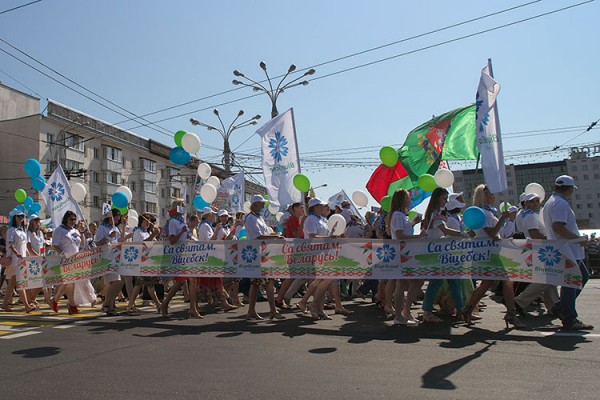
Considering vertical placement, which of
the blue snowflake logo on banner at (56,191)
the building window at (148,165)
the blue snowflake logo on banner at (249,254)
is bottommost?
the blue snowflake logo on banner at (249,254)

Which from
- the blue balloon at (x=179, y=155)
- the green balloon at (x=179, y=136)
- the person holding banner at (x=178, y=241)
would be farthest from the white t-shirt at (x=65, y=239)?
the green balloon at (x=179, y=136)

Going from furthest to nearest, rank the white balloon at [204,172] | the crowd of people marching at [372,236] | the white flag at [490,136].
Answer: the white balloon at [204,172], the white flag at [490,136], the crowd of people marching at [372,236]

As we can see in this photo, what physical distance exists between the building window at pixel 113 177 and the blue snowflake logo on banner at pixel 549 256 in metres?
49.7

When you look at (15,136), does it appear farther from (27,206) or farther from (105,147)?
(27,206)

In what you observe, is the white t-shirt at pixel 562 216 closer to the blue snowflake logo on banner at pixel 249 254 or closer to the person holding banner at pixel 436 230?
the person holding banner at pixel 436 230

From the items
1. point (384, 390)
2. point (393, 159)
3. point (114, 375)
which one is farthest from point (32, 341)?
point (393, 159)

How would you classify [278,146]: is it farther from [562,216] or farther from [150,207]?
[150,207]

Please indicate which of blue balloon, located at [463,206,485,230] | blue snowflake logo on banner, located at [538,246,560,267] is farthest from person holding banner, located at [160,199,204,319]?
blue snowflake logo on banner, located at [538,246,560,267]

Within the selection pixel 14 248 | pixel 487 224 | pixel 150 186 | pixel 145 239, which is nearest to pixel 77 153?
pixel 150 186

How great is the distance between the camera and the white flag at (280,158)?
377 inches

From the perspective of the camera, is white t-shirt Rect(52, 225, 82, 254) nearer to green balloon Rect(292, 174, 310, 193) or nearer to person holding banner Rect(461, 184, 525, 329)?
green balloon Rect(292, 174, 310, 193)

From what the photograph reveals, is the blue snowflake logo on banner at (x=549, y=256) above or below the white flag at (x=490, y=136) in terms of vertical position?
below

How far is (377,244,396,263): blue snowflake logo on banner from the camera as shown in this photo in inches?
300

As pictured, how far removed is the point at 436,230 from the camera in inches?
297
